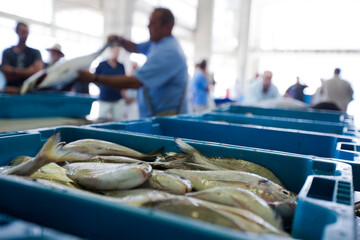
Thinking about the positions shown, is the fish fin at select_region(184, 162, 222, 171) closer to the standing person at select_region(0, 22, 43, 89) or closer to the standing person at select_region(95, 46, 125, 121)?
the standing person at select_region(0, 22, 43, 89)

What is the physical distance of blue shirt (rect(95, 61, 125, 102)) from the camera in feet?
16.3

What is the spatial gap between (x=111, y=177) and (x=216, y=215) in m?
0.35

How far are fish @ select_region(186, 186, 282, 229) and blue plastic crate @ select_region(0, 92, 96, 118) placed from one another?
85.3 inches

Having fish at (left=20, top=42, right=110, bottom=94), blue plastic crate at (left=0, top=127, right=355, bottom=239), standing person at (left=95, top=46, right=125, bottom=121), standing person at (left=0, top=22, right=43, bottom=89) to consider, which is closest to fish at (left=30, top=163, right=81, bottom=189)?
blue plastic crate at (left=0, top=127, right=355, bottom=239)

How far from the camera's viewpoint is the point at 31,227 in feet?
1.48

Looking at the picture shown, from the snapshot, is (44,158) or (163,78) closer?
(44,158)

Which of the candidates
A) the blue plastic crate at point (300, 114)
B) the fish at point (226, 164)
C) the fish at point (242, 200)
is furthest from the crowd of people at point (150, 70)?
the fish at point (242, 200)

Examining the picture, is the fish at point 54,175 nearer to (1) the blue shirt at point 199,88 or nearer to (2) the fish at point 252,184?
(2) the fish at point 252,184

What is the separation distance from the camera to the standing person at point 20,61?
3383 millimetres

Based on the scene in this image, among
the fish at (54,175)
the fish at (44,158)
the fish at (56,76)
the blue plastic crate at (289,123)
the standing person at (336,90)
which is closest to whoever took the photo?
the fish at (44,158)

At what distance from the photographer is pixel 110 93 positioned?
5.05 metres

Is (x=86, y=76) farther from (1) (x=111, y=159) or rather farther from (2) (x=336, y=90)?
(2) (x=336, y=90)

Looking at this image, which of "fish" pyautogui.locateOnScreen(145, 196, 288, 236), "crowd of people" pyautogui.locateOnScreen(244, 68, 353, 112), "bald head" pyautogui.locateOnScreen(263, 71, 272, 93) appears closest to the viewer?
"fish" pyautogui.locateOnScreen(145, 196, 288, 236)

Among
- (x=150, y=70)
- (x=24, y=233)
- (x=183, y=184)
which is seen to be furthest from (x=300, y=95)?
(x=24, y=233)
